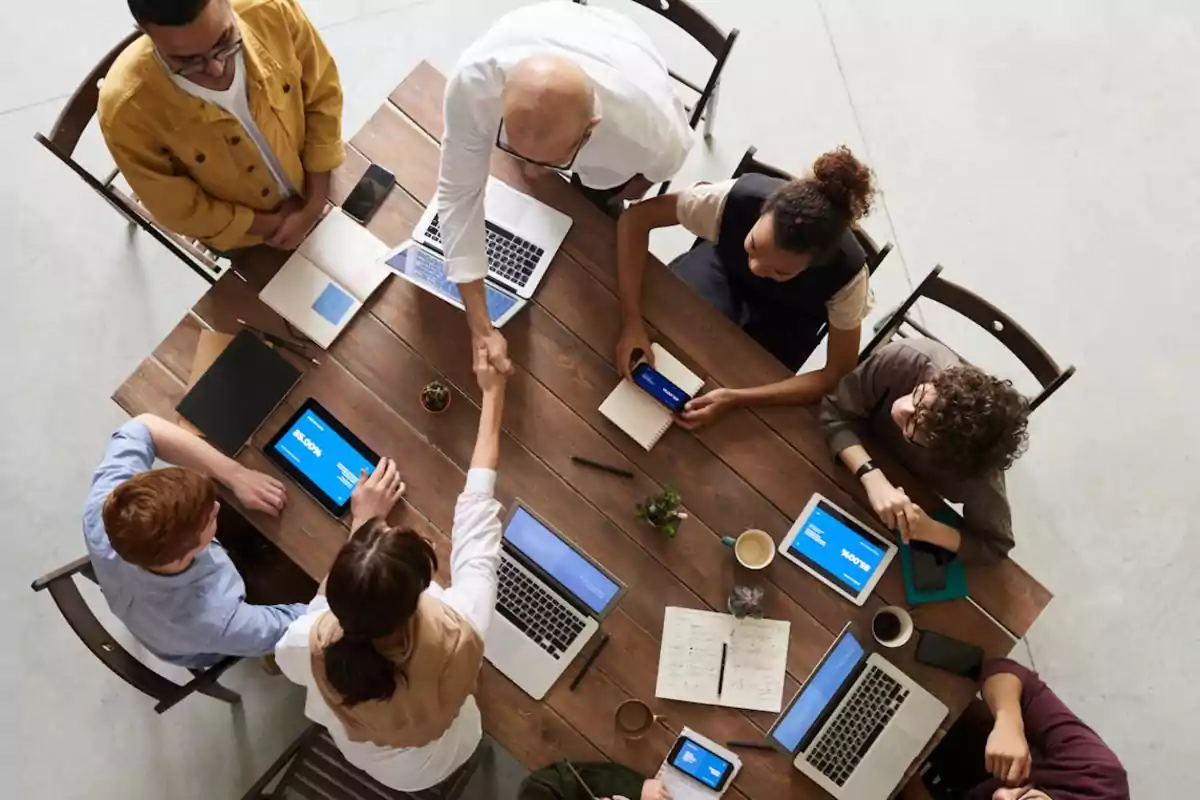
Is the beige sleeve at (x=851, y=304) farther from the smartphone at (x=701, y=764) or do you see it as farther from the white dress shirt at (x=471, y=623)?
the smartphone at (x=701, y=764)

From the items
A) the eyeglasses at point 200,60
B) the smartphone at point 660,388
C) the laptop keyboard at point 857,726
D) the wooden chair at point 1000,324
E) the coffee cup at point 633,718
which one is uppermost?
the wooden chair at point 1000,324

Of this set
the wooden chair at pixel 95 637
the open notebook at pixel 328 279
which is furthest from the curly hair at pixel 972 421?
the wooden chair at pixel 95 637

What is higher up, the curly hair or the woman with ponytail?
the curly hair

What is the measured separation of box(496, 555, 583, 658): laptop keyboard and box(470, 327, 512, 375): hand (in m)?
0.45

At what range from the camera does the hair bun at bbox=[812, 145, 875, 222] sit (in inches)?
75.2

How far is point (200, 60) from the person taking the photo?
5.79 ft

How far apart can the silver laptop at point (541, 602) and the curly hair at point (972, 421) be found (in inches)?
29.9

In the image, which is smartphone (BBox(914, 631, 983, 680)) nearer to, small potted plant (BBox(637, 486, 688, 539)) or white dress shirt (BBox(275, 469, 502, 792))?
small potted plant (BBox(637, 486, 688, 539))

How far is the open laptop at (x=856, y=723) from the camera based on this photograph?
2000mm

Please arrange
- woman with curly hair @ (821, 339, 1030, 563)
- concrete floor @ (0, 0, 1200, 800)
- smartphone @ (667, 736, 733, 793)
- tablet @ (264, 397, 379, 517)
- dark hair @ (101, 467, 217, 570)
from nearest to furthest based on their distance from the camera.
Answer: dark hair @ (101, 467, 217, 570) → woman with curly hair @ (821, 339, 1030, 563) → smartphone @ (667, 736, 733, 793) → tablet @ (264, 397, 379, 517) → concrete floor @ (0, 0, 1200, 800)

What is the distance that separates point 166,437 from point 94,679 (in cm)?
113

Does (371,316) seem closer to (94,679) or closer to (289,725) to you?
(289,725)

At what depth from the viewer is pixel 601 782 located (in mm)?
1959

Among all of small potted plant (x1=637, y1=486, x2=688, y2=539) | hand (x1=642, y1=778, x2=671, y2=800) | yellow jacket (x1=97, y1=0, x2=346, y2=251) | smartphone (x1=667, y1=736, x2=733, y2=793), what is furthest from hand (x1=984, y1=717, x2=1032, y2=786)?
yellow jacket (x1=97, y1=0, x2=346, y2=251)
